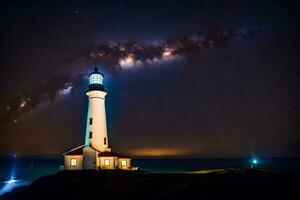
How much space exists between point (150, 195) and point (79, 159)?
15.0m

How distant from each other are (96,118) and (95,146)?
3399 mm

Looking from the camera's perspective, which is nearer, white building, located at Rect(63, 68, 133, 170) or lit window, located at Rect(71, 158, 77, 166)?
white building, located at Rect(63, 68, 133, 170)

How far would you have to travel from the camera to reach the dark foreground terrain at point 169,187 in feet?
54.3

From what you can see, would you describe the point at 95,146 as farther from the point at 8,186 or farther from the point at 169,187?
the point at 8,186

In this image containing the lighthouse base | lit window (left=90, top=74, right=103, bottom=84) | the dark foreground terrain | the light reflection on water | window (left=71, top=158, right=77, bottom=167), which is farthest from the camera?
the light reflection on water

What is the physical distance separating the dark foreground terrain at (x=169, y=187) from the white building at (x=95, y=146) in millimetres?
5005

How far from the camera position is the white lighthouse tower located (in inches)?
1273

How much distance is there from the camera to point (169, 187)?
18797 millimetres

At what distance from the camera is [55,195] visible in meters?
21.4

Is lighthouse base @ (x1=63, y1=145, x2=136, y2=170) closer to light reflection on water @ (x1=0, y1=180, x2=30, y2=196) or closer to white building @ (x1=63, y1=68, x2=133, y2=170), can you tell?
white building @ (x1=63, y1=68, x2=133, y2=170)

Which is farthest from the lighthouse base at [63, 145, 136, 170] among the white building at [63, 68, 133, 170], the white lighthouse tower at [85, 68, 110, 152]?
the white lighthouse tower at [85, 68, 110, 152]

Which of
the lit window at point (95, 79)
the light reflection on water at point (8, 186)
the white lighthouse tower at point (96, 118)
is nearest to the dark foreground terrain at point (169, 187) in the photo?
the white lighthouse tower at point (96, 118)

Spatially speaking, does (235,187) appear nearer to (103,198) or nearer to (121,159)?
(103,198)

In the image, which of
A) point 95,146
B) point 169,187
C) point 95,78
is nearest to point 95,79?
point 95,78
